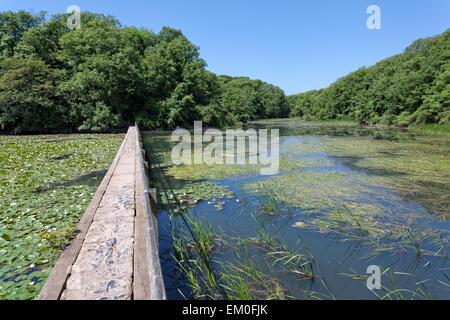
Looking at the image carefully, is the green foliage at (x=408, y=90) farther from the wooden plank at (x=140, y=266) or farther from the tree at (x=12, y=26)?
the tree at (x=12, y=26)

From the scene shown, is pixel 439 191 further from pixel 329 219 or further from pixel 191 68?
pixel 191 68

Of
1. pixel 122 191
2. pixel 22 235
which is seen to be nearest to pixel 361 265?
pixel 122 191

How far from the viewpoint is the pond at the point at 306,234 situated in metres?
2.73

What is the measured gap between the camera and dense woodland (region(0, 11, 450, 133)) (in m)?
23.0

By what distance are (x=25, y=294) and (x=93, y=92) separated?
2561 cm

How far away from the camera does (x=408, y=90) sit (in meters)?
28.9

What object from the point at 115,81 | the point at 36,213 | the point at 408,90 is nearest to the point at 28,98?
the point at 115,81

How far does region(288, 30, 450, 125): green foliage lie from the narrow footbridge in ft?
95.8

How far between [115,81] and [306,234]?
26.3m

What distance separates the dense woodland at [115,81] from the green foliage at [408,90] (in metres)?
0.13

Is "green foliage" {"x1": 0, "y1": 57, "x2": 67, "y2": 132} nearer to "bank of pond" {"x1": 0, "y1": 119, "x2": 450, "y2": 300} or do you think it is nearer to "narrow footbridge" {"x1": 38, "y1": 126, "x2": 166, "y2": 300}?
"bank of pond" {"x1": 0, "y1": 119, "x2": 450, "y2": 300}

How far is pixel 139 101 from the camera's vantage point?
1185 inches

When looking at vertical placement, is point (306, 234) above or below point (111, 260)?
below

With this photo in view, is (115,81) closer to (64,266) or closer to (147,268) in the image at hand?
(64,266)
